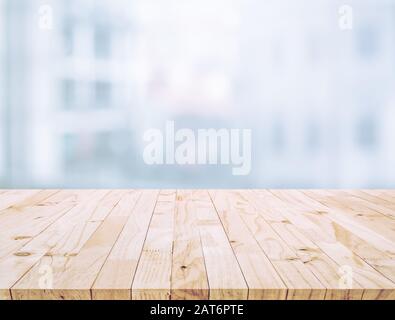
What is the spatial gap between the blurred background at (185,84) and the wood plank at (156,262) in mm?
919

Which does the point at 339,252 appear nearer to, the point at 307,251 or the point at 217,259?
the point at 307,251

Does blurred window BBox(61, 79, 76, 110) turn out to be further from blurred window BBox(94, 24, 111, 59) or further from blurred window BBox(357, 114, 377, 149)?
blurred window BBox(357, 114, 377, 149)

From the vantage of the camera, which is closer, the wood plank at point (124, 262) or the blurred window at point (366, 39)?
the wood plank at point (124, 262)

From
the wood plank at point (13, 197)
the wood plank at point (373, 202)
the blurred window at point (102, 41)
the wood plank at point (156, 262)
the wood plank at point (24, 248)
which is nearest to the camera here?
the wood plank at point (156, 262)

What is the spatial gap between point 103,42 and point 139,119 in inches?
17.8

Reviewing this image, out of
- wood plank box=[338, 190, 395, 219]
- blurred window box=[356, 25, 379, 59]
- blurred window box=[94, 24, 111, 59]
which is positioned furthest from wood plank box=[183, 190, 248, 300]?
blurred window box=[356, 25, 379, 59]

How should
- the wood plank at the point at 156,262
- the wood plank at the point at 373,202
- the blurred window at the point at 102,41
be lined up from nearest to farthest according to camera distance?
the wood plank at the point at 156,262 → the wood plank at the point at 373,202 → the blurred window at the point at 102,41

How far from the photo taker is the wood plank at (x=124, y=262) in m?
1.09

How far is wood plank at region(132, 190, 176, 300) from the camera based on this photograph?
109cm

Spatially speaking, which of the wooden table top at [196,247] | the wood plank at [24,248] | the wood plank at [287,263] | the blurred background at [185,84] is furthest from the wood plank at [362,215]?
the wood plank at [24,248]

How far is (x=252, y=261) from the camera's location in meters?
1.32

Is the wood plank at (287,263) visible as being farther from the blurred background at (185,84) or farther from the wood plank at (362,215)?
the blurred background at (185,84)

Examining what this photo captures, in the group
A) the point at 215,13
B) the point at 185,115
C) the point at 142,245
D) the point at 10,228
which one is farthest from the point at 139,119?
the point at 142,245

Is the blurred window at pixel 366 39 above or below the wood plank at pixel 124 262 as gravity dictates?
above
